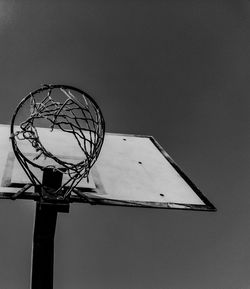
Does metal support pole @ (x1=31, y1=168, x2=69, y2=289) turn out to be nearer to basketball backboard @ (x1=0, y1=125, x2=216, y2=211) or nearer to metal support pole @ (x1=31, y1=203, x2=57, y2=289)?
metal support pole @ (x1=31, y1=203, x2=57, y2=289)

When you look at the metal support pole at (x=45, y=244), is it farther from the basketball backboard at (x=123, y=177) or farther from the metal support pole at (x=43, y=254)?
the basketball backboard at (x=123, y=177)

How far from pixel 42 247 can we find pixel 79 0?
9.15ft

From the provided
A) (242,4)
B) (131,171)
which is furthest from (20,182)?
(242,4)

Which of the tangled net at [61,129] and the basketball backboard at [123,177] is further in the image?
the basketball backboard at [123,177]

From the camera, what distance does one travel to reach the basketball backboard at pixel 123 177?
228cm

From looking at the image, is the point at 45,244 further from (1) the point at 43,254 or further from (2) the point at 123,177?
(2) the point at 123,177

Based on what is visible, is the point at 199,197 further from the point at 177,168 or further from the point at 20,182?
the point at 20,182

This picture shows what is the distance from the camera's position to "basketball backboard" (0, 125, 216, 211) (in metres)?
2.28

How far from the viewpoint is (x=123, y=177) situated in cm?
259

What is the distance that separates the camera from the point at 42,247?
2225 millimetres

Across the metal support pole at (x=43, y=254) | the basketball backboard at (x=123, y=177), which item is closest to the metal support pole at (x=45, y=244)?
the metal support pole at (x=43, y=254)

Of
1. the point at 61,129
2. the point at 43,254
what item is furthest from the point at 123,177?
the point at 43,254

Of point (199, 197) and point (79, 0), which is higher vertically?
point (79, 0)

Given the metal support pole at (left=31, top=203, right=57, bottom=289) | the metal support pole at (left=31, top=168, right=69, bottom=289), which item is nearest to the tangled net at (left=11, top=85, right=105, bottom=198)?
the metal support pole at (left=31, top=168, right=69, bottom=289)
